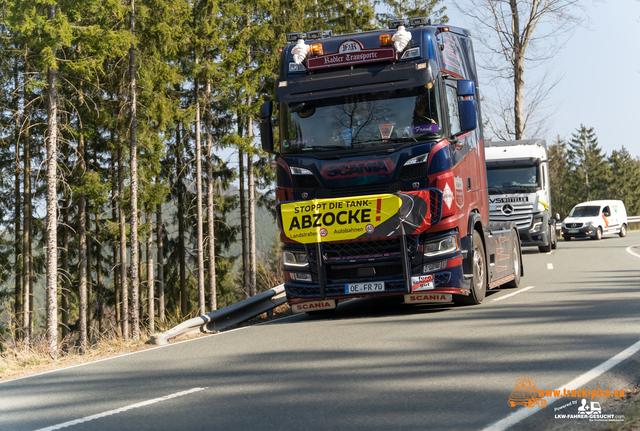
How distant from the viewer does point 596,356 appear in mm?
6348

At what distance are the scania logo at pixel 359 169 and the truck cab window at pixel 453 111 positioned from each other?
4.15 ft

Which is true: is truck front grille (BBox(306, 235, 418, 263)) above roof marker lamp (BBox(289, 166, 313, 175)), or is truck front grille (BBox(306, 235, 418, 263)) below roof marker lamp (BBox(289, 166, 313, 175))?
below

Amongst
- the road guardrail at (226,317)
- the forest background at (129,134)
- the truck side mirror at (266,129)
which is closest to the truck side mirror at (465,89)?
the truck side mirror at (266,129)

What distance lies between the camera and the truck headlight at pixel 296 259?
10.1 m

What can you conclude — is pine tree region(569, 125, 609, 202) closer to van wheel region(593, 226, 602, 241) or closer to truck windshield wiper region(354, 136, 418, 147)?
van wheel region(593, 226, 602, 241)

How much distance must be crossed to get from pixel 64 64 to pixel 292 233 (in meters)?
13.9

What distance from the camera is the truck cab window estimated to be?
33.0 ft

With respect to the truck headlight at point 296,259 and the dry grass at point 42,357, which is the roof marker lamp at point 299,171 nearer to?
the truck headlight at point 296,259

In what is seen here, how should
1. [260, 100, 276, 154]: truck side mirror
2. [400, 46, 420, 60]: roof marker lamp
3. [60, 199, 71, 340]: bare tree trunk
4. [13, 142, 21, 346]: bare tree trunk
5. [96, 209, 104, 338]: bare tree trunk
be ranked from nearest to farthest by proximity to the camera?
[400, 46, 420, 60]: roof marker lamp < [260, 100, 276, 154]: truck side mirror < [13, 142, 21, 346]: bare tree trunk < [60, 199, 71, 340]: bare tree trunk < [96, 209, 104, 338]: bare tree trunk

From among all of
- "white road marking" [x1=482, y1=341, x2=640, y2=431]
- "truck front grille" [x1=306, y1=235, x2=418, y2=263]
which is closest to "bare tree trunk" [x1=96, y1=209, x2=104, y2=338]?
"truck front grille" [x1=306, y1=235, x2=418, y2=263]

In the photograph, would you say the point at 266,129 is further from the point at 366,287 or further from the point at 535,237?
the point at 535,237

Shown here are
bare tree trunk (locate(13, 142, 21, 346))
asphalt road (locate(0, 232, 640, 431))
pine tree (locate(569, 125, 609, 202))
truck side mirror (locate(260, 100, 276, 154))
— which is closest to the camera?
asphalt road (locate(0, 232, 640, 431))

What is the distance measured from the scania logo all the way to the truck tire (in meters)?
2.20

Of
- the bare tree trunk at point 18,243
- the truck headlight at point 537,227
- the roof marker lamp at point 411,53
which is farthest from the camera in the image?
the bare tree trunk at point 18,243
